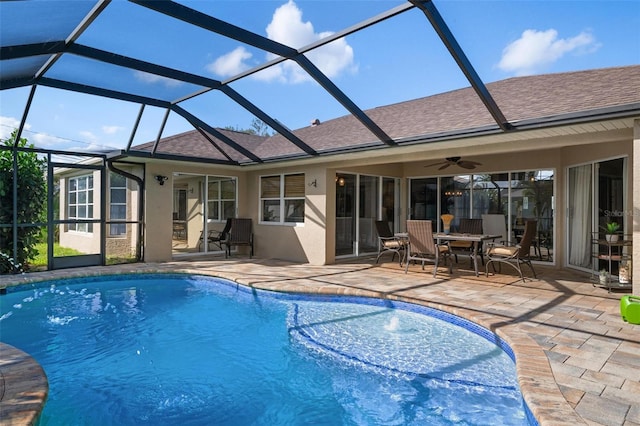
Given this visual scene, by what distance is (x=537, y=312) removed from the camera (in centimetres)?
519

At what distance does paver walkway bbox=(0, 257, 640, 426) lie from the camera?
2.88 m

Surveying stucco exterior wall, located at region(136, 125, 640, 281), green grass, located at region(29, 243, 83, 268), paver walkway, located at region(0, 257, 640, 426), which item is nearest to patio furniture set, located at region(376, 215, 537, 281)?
paver walkway, located at region(0, 257, 640, 426)

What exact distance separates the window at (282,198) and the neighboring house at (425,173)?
0.04m

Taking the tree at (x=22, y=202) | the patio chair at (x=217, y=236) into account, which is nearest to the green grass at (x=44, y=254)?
the tree at (x=22, y=202)

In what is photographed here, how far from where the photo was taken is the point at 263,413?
339cm

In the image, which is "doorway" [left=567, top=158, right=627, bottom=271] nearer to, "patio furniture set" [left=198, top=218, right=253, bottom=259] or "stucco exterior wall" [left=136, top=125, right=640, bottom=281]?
"stucco exterior wall" [left=136, top=125, right=640, bottom=281]

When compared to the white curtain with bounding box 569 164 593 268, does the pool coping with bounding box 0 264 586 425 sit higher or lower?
lower

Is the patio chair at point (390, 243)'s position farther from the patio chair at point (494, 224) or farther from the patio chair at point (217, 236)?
the patio chair at point (217, 236)

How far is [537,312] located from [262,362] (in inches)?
145

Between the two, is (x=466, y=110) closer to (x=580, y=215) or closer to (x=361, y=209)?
(x=580, y=215)

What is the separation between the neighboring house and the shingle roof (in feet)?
0.13

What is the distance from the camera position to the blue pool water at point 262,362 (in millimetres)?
3355

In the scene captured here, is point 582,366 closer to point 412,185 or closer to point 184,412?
point 184,412

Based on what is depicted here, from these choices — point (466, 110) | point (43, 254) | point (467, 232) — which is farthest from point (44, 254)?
point (467, 232)
